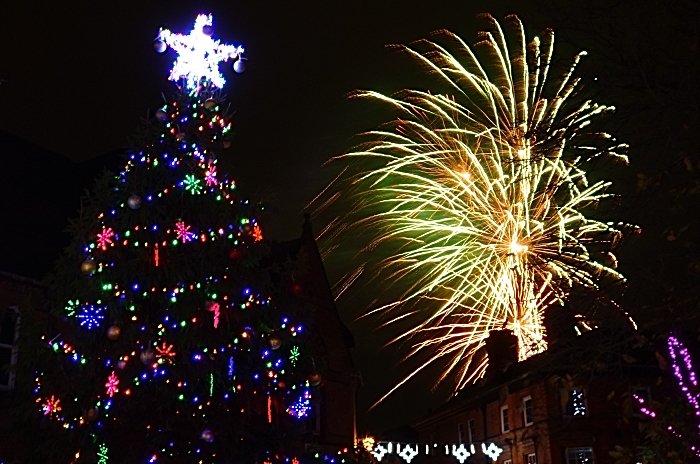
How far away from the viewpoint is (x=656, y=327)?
8.14 meters

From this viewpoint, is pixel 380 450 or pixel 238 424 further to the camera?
pixel 380 450

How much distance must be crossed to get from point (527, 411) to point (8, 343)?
1078 inches

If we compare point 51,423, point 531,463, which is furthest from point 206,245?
point 531,463

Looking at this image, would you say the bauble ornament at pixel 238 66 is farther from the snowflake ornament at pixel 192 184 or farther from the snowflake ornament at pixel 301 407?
the snowflake ornament at pixel 301 407

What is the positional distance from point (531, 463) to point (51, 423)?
95.3ft

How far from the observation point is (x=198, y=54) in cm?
1648

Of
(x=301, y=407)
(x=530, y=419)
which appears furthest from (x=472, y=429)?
(x=301, y=407)

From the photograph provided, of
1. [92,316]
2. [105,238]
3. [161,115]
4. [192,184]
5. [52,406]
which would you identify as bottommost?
[52,406]

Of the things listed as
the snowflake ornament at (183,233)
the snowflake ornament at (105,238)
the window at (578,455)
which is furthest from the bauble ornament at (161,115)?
the window at (578,455)

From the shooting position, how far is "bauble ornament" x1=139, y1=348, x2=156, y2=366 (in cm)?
1371

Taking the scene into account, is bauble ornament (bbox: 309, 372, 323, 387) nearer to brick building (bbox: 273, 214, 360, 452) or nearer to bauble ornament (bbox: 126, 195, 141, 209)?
bauble ornament (bbox: 126, 195, 141, 209)

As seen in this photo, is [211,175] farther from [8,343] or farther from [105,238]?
[8,343]

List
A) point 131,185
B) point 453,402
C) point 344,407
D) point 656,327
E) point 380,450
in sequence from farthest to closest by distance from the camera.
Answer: point 453,402 < point 380,450 < point 344,407 < point 131,185 < point 656,327

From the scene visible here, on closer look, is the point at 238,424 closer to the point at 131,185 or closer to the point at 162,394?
the point at 162,394
